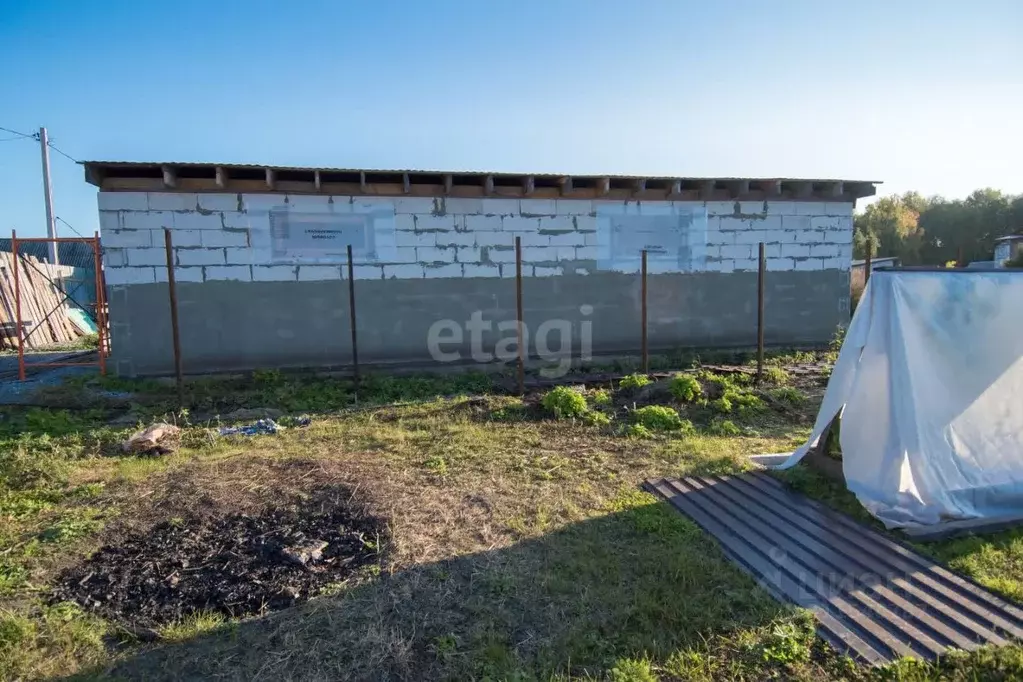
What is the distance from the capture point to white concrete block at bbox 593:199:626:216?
1029cm

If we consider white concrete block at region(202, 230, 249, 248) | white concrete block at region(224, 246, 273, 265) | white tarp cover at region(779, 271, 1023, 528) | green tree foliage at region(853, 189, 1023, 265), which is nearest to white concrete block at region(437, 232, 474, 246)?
white concrete block at region(224, 246, 273, 265)

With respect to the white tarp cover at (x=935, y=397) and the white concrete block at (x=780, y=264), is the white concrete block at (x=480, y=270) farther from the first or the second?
the white tarp cover at (x=935, y=397)

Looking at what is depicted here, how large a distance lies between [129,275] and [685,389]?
319 inches

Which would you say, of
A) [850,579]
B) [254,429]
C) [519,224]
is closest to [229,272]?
[254,429]

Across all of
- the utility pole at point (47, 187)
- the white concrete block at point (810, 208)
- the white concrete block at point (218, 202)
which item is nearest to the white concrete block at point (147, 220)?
the white concrete block at point (218, 202)

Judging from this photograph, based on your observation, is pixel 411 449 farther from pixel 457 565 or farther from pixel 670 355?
pixel 670 355

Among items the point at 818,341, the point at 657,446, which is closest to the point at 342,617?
the point at 657,446

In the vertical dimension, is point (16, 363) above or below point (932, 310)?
below

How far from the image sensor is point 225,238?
8891mm

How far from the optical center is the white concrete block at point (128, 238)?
8492 millimetres

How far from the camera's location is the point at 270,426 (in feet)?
21.6

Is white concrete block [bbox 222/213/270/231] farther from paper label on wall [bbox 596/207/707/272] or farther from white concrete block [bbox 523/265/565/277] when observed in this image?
paper label on wall [bbox 596/207/707/272]

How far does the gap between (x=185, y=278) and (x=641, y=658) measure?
8.64m

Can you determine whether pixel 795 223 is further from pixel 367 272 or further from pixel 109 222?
pixel 109 222
